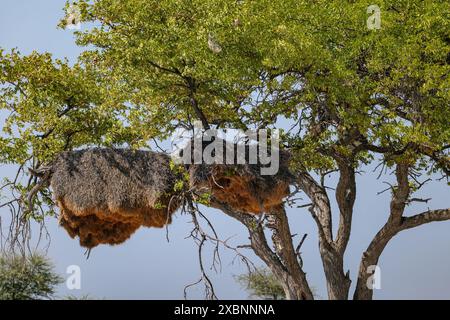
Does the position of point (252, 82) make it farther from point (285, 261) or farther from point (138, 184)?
point (285, 261)

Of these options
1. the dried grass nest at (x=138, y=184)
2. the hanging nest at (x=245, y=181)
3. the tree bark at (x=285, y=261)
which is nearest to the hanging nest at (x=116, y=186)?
the dried grass nest at (x=138, y=184)

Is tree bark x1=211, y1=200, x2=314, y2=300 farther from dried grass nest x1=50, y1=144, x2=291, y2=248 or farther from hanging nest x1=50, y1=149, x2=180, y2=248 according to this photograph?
hanging nest x1=50, y1=149, x2=180, y2=248

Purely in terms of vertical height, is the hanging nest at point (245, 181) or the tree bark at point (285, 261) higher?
the hanging nest at point (245, 181)

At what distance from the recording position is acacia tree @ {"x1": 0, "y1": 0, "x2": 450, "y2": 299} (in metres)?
17.3

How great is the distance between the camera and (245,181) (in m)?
17.4

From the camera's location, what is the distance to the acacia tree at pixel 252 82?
17.3 metres

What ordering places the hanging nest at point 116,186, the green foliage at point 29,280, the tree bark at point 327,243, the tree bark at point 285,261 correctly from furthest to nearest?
the green foliage at point 29,280
the tree bark at point 327,243
the tree bark at point 285,261
the hanging nest at point 116,186

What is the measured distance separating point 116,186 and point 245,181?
2.91m

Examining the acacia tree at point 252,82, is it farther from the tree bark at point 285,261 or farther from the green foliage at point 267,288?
the green foliage at point 267,288

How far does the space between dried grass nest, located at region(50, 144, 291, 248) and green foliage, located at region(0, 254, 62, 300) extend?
10697 millimetres

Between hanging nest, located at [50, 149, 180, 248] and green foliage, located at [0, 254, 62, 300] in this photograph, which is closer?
hanging nest, located at [50, 149, 180, 248]

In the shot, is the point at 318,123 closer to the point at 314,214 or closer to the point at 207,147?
the point at 314,214

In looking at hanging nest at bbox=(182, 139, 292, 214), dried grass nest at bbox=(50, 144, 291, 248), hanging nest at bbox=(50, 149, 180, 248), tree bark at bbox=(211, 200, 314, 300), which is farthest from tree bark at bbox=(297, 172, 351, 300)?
hanging nest at bbox=(50, 149, 180, 248)

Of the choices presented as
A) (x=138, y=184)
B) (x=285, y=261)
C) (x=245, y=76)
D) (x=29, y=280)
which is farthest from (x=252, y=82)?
(x=29, y=280)
